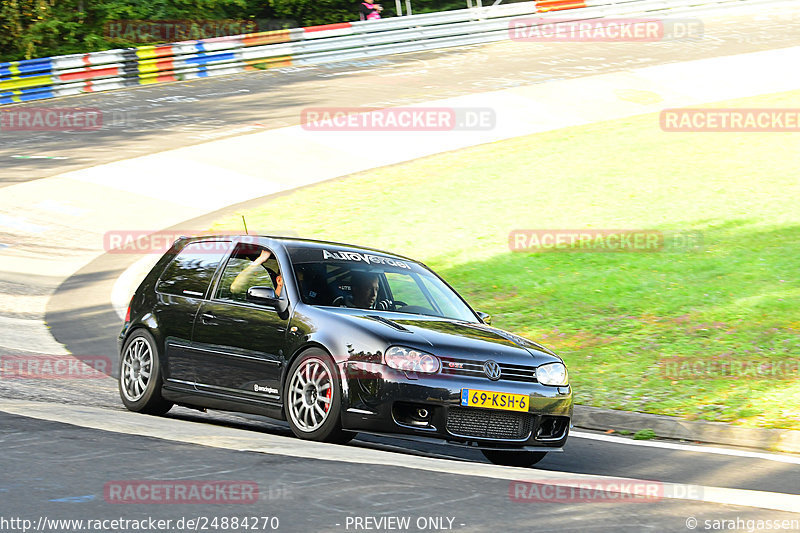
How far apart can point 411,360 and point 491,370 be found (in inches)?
23.0

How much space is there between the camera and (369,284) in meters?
8.55

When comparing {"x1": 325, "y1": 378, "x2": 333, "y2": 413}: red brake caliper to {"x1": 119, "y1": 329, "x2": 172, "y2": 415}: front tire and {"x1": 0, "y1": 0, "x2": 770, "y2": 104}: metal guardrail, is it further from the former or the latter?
{"x1": 0, "y1": 0, "x2": 770, "y2": 104}: metal guardrail

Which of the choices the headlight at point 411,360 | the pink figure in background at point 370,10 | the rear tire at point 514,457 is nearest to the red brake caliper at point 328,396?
the headlight at point 411,360

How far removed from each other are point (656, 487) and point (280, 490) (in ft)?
7.00

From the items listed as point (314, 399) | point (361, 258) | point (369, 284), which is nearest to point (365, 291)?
point (369, 284)

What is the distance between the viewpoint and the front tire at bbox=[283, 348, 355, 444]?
7.53 meters

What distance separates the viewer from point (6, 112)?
1150 inches

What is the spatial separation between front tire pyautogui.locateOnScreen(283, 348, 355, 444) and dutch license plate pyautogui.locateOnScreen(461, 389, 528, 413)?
0.89m

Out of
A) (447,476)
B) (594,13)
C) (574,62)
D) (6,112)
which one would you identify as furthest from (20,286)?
(594,13)

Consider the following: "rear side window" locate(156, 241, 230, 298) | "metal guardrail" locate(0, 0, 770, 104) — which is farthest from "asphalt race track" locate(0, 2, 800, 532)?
"metal guardrail" locate(0, 0, 770, 104)

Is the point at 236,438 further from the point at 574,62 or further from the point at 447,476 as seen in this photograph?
the point at 574,62

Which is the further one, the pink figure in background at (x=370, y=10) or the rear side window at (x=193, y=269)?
the pink figure in background at (x=370, y=10)

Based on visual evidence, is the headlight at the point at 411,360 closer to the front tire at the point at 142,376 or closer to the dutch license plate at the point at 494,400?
the dutch license plate at the point at 494,400

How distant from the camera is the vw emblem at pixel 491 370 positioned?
7.53 m
